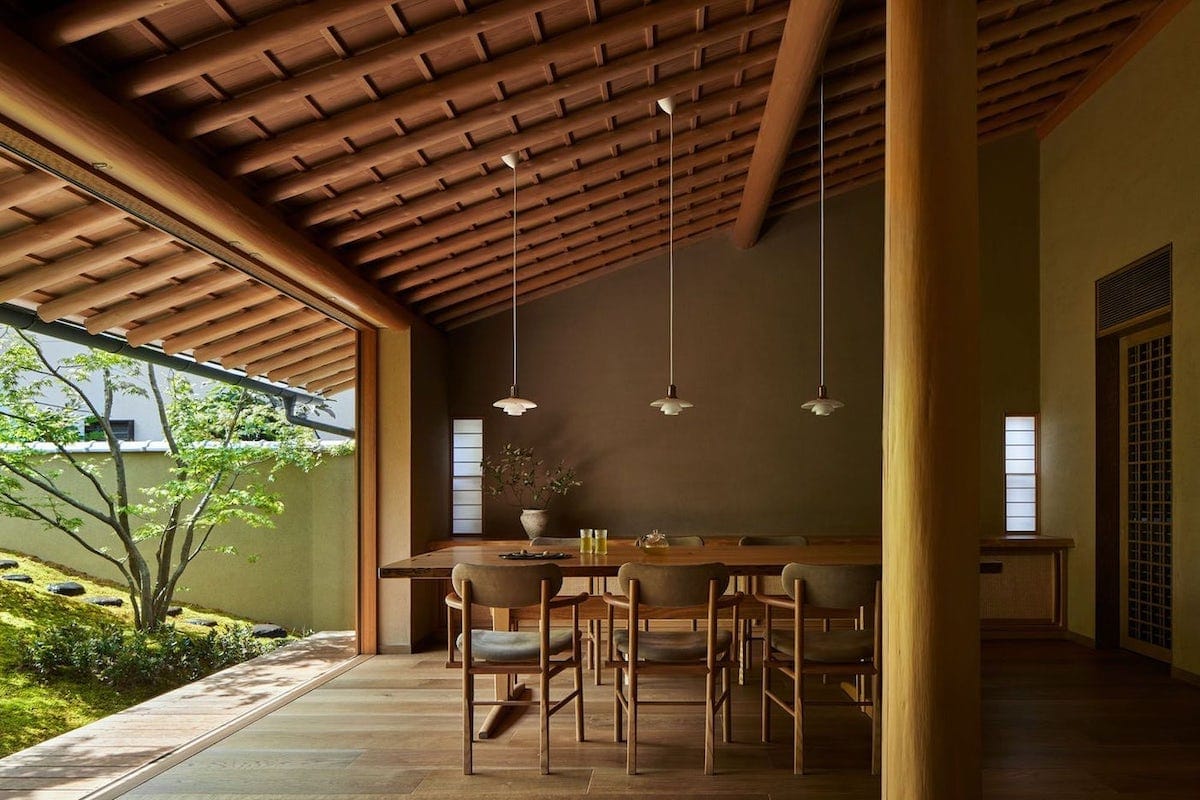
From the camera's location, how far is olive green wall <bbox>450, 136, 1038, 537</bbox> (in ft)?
23.1

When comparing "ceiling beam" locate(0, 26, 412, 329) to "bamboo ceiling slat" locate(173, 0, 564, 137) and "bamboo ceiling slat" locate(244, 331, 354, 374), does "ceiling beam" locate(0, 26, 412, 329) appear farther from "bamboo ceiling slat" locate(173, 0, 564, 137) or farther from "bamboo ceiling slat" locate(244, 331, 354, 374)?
"bamboo ceiling slat" locate(244, 331, 354, 374)

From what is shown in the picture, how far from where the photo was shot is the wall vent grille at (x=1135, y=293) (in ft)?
17.4

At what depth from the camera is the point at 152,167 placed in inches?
119

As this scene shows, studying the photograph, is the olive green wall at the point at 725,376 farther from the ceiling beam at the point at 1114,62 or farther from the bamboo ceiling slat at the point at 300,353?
the bamboo ceiling slat at the point at 300,353

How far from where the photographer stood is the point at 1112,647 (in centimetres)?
602

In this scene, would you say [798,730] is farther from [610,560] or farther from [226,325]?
[226,325]

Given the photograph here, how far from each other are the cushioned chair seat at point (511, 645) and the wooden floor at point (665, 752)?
1.46 ft

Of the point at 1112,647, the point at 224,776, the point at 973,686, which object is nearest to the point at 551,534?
the point at 224,776

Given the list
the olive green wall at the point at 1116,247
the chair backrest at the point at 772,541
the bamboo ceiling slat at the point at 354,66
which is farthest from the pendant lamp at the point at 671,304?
the olive green wall at the point at 1116,247

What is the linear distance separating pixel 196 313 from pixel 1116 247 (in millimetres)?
5962

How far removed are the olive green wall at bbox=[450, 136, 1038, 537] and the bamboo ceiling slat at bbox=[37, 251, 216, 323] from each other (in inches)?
115

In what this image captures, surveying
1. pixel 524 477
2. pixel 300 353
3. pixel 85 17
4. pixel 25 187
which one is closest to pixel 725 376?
pixel 524 477

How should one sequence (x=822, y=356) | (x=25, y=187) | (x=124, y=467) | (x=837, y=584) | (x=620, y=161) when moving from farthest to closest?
(x=124, y=467) → (x=822, y=356) → (x=620, y=161) → (x=837, y=584) → (x=25, y=187)

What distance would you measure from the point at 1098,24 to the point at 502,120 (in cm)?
369
